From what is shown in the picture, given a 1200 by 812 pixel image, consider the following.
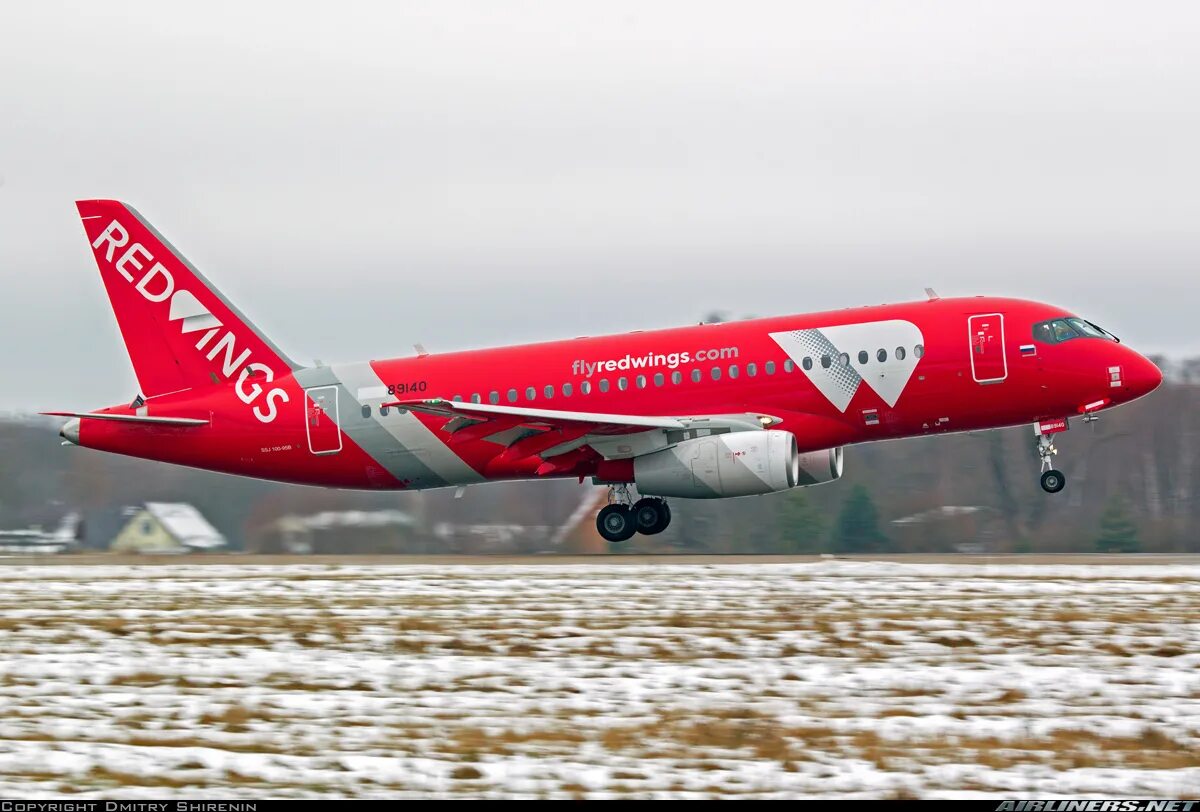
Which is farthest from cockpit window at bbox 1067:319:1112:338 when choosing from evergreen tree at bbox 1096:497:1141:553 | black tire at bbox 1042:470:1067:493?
evergreen tree at bbox 1096:497:1141:553

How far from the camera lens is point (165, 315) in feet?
105

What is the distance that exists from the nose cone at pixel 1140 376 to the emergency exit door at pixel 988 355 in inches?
93.0

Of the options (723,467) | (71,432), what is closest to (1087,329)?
(723,467)

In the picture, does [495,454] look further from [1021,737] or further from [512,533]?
[1021,737]

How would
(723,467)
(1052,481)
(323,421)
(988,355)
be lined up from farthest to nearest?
(323,421)
(1052,481)
(988,355)
(723,467)

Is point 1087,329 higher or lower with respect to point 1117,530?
higher

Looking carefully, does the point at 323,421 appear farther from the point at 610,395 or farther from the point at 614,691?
the point at 614,691

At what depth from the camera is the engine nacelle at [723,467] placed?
88.1ft

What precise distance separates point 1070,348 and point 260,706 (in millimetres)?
19282

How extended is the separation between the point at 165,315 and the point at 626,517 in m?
11.3

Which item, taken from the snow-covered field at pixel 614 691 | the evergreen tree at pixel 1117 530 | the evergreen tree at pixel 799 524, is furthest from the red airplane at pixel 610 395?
the evergreen tree at pixel 799 524

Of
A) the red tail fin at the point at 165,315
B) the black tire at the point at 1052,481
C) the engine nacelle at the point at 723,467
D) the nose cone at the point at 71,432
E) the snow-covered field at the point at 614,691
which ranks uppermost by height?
the red tail fin at the point at 165,315

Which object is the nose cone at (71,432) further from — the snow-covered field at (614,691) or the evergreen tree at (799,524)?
the evergreen tree at (799,524)

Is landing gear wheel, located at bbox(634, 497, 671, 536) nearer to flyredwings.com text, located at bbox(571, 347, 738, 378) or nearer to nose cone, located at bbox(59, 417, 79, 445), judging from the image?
flyredwings.com text, located at bbox(571, 347, 738, 378)
